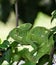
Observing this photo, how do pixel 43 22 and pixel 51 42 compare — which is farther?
pixel 43 22

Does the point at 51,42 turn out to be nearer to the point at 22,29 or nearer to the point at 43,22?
the point at 22,29

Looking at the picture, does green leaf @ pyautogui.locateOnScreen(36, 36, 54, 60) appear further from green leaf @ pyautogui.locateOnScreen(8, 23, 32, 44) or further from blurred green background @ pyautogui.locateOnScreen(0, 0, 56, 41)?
blurred green background @ pyautogui.locateOnScreen(0, 0, 56, 41)

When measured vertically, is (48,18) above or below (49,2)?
below

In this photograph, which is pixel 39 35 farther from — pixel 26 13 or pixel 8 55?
pixel 26 13

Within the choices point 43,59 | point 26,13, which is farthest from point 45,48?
point 26,13

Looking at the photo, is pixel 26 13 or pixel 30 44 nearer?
pixel 30 44

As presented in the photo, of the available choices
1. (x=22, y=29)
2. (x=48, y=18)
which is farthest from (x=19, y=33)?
(x=48, y=18)

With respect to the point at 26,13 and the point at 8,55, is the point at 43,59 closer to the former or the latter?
the point at 8,55

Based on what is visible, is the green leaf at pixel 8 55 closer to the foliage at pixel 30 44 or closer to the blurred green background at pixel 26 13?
the foliage at pixel 30 44
